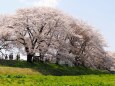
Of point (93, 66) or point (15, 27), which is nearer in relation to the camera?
point (15, 27)

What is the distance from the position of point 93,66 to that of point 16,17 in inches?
1257

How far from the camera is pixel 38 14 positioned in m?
60.3

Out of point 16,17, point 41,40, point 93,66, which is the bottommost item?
point 93,66

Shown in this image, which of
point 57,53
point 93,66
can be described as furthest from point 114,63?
point 57,53

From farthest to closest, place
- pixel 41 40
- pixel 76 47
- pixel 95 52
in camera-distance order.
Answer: pixel 95 52, pixel 76 47, pixel 41 40

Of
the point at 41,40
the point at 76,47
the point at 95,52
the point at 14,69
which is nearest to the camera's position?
the point at 14,69

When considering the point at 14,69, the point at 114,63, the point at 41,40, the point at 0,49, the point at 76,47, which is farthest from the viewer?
the point at 114,63

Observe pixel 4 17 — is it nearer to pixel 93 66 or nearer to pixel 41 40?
pixel 41 40

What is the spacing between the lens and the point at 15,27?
5822cm

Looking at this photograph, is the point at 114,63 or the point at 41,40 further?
the point at 114,63

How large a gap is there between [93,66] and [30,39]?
29.4 meters

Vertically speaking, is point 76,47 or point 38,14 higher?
point 38,14

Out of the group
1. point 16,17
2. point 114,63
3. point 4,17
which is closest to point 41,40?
point 16,17

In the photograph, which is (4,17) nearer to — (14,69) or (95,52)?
(14,69)
